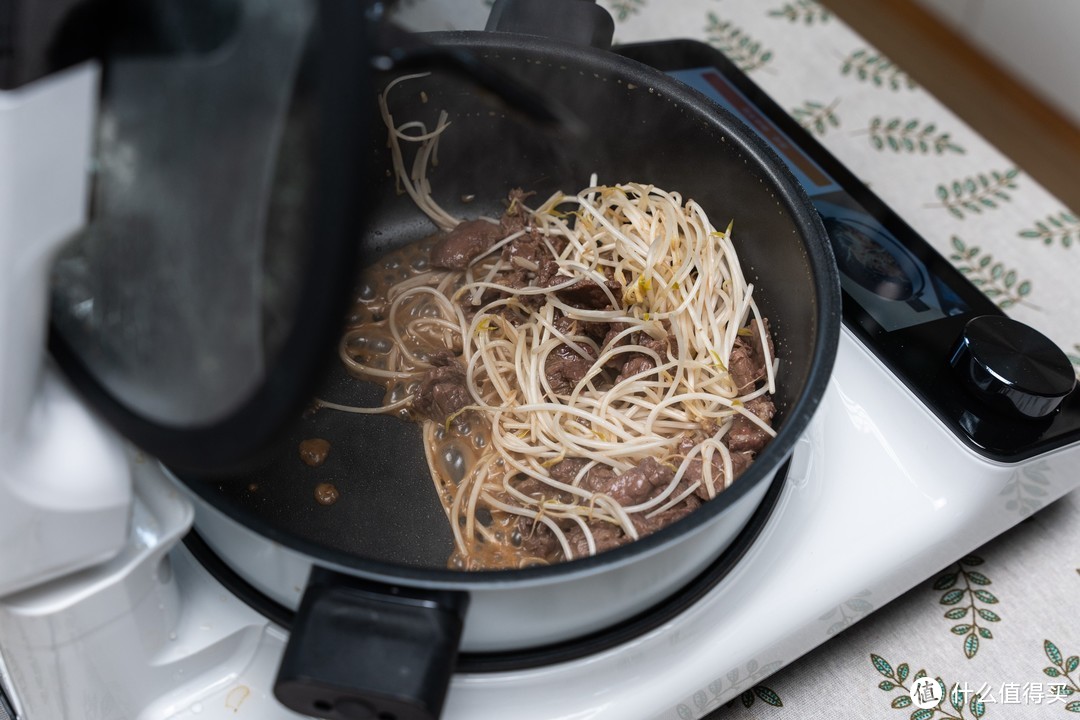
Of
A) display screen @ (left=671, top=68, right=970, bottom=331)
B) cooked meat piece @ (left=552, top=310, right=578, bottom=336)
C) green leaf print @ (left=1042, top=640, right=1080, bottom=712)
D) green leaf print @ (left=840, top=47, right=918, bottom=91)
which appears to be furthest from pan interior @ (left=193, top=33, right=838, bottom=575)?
green leaf print @ (left=840, top=47, right=918, bottom=91)

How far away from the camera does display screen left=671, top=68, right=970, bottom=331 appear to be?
1074 millimetres

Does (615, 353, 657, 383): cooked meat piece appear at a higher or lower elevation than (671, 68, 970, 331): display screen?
lower

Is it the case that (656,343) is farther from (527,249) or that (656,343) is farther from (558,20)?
(558,20)

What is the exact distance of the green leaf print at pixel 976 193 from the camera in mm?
1408

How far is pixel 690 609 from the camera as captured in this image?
2.85 ft

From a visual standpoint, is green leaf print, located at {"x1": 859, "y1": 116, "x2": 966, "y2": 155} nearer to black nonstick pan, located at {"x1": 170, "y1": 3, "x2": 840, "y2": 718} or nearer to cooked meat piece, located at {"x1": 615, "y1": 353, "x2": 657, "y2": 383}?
black nonstick pan, located at {"x1": 170, "y1": 3, "x2": 840, "y2": 718}

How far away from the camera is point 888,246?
1135 mm

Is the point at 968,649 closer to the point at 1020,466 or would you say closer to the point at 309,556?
the point at 1020,466

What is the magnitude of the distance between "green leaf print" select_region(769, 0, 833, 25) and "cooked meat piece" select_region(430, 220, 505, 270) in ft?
2.52

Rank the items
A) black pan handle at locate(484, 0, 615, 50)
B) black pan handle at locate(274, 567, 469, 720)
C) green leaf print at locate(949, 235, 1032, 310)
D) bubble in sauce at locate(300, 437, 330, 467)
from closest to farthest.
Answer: black pan handle at locate(274, 567, 469, 720) < bubble in sauce at locate(300, 437, 330, 467) < black pan handle at locate(484, 0, 615, 50) < green leaf print at locate(949, 235, 1032, 310)

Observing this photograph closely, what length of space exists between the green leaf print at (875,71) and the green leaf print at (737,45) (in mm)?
138

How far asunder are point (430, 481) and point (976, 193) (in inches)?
37.3

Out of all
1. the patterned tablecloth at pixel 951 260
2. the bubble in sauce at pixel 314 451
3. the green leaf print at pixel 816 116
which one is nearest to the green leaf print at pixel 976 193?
the patterned tablecloth at pixel 951 260

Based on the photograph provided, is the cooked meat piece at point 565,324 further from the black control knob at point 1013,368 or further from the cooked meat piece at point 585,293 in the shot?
the black control knob at point 1013,368
